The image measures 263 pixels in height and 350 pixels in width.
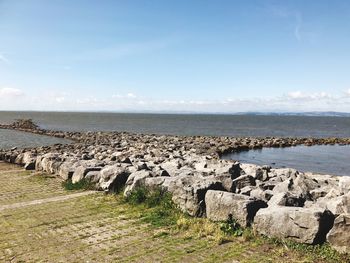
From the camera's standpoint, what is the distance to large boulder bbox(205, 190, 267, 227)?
865cm

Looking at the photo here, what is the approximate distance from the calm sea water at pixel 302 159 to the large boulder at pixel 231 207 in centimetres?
2232

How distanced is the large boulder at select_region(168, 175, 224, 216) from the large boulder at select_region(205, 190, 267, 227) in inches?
11.1

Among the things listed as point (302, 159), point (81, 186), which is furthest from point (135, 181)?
point (302, 159)

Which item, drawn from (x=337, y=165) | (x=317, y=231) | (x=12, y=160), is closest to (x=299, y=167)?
(x=337, y=165)

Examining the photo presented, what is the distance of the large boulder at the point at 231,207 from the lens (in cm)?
865

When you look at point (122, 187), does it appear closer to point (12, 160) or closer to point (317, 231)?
point (317, 231)

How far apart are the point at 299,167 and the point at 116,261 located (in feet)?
87.8

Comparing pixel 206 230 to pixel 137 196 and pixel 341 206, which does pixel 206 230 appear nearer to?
pixel 341 206

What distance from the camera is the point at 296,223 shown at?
7707mm

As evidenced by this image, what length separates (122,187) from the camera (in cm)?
1291

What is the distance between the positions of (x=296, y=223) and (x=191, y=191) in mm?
3036

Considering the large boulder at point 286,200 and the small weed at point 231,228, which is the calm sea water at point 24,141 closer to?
the small weed at point 231,228

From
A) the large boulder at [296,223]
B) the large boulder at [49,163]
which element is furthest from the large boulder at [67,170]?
the large boulder at [296,223]

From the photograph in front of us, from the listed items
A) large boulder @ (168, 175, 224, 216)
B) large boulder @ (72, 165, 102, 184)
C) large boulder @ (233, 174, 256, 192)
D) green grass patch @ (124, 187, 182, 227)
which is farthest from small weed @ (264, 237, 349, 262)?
large boulder @ (72, 165, 102, 184)
